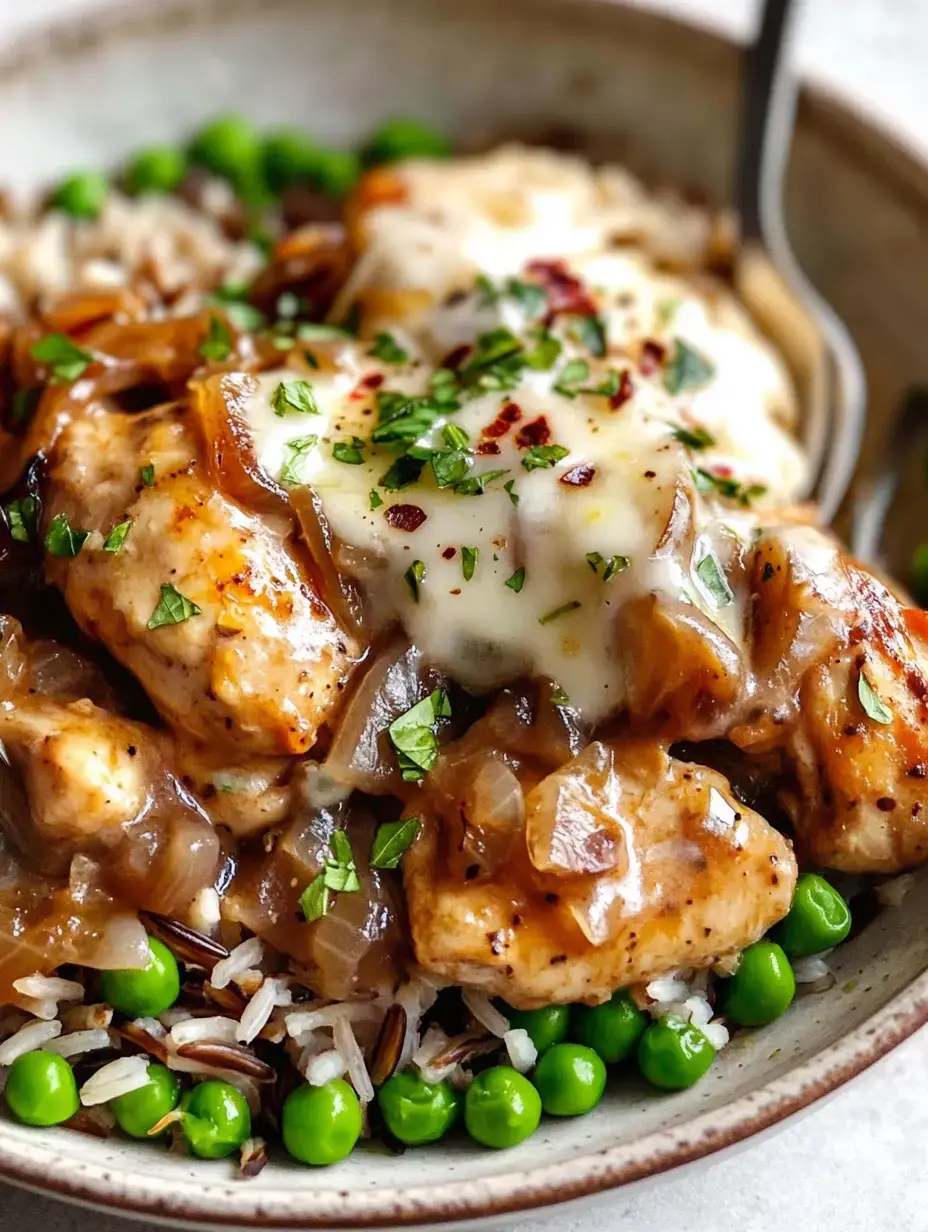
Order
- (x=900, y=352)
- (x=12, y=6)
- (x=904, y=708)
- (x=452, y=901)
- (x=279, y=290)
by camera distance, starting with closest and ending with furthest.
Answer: (x=452, y=901) → (x=904, y=708) → (x=279, y=290) → (x=900, y=352) → (x=12, y=6)

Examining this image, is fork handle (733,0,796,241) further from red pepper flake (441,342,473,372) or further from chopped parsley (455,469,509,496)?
chopped parsley (455,469,509,496)

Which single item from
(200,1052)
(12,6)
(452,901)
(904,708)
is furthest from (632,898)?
(12,6)

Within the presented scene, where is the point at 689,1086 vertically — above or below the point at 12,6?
below

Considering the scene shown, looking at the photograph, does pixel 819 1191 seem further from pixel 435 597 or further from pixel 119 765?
pixel 119 765

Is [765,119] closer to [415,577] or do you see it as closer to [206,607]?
[415,577]

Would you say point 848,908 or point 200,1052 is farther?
point 848,908

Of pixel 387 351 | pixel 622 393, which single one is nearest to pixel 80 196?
pixel 387 351

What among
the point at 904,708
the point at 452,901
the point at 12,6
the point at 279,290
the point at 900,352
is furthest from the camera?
the point at 12,6
